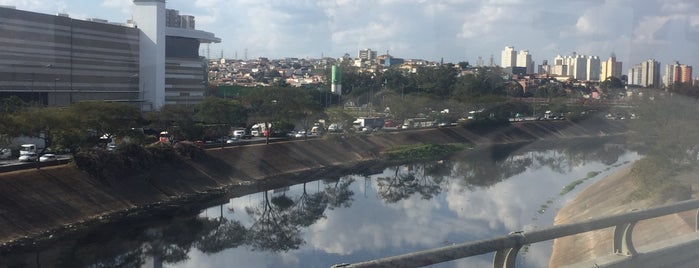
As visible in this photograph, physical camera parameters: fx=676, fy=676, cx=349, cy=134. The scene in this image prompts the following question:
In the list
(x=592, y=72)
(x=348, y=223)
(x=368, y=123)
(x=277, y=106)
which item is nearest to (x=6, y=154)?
(x=348, y=223)

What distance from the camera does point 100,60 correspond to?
17.7 metres

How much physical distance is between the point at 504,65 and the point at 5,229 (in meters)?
28.5

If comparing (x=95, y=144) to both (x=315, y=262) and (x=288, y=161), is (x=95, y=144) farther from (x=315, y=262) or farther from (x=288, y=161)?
(x=315, y=262)

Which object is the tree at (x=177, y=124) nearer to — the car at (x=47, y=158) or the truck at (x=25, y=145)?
the truck at (x=25, y=145)

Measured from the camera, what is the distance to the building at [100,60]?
15055 mm

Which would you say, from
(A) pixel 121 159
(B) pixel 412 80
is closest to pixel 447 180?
(A) pixel 121 159

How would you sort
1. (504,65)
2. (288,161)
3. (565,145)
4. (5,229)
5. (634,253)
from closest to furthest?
(634,253), (5,229), (288,161), (565,145), (504,65)

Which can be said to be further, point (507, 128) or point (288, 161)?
point (507, 128)

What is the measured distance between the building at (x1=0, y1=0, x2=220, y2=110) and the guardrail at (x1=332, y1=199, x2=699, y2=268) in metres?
15.0

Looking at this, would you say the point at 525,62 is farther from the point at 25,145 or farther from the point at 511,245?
the point at 511,245

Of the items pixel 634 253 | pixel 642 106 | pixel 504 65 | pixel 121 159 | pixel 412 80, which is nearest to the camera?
pixel 634 253

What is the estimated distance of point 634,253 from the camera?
2.26 m

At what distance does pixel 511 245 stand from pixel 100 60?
17427 millimetres

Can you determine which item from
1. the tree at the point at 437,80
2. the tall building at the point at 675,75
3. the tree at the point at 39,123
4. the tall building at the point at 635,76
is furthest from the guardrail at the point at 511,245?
the tree at the point at 437,80
